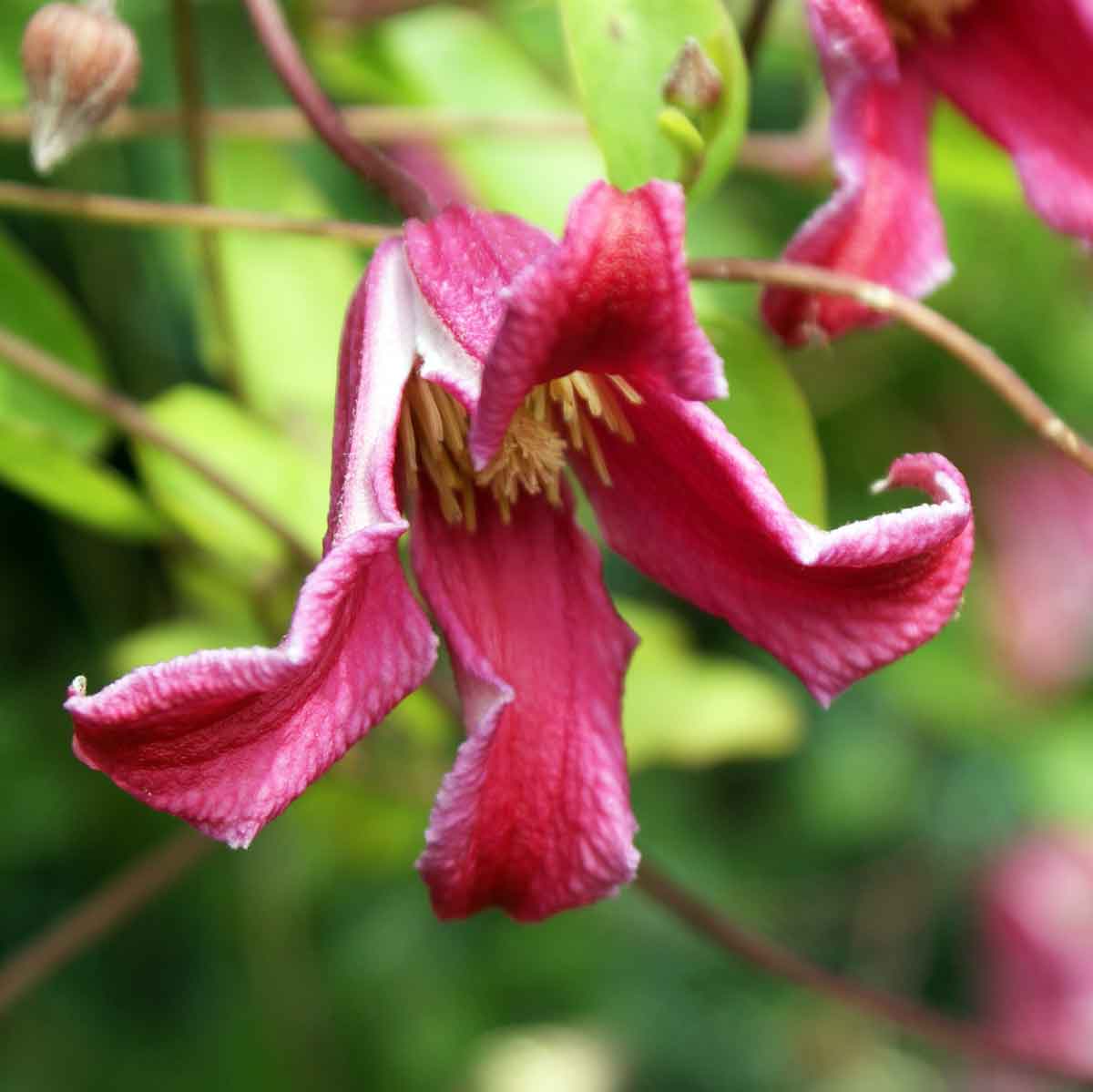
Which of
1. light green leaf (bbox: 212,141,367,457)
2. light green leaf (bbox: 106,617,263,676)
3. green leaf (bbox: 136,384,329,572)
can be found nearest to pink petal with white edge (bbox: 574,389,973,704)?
green leaf (bbox: 136,384,329,572)

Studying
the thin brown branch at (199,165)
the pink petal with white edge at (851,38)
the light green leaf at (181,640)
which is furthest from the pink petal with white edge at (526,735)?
the light green leaf at (181,640)

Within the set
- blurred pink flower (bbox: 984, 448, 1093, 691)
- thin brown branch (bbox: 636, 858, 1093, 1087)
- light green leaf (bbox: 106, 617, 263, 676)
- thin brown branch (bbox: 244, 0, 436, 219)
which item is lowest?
blurred pink flower (bbox: 984, 448, 1093, 691)

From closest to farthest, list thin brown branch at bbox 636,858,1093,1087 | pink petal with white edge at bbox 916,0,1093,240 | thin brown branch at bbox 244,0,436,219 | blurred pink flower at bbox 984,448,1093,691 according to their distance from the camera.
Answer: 1. thin brown branch at bbox 244,0,436,219
2. pink petal with white edge at bbox 916,0,1093,240
3. thin brown branch at bbox 636,858,1093,1087
4. blurred pink flower at bbox 984,448,1093,691

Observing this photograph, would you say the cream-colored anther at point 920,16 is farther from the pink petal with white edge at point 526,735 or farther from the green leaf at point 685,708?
the green leaf at point 685,708

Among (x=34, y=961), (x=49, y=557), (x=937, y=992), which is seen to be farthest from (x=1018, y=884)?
(x=34, y=961)

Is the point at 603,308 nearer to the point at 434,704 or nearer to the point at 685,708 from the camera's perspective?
the point at 434,704

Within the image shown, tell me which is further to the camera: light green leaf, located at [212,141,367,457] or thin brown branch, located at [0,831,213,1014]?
light green leaf, located at [212,141,367,457]

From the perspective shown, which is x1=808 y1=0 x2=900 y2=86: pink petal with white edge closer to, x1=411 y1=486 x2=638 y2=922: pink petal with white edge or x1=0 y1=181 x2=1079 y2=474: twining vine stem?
x1=0 y1=181 x2=1079 y2=474: twining vine stem
